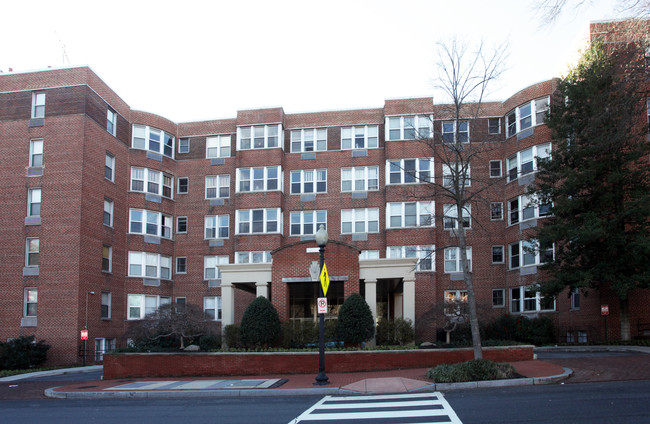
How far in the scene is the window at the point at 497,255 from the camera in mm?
35375

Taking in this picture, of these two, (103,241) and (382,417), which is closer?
(382,417)

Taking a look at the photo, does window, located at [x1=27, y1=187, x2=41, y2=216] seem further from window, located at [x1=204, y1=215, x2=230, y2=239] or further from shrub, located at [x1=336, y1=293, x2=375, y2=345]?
shrub, located at [x1=336, y1=293, x2=375, y2=345]

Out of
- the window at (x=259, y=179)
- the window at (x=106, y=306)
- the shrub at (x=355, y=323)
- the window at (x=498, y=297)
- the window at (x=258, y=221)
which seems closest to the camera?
the shrub at (x=355, y=323)

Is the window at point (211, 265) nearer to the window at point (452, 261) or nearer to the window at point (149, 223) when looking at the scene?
the window at point (149, 223)

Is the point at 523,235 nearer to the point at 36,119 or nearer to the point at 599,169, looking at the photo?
the point at 599,169

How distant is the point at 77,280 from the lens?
98.8 feet

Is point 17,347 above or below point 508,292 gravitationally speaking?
below

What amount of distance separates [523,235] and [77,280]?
24652 mm

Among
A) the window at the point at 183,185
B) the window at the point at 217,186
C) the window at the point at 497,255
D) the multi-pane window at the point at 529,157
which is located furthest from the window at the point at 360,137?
the window at the point at 183,185

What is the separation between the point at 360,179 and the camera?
123 feet

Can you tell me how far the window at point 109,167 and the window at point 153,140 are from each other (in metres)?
2.51

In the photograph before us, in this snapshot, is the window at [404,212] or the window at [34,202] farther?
the window at [404,212]

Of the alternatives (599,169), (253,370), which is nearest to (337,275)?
(253,370)

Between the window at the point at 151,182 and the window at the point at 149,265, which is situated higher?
the window at the point at 151,182
